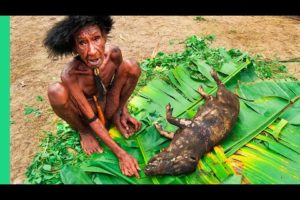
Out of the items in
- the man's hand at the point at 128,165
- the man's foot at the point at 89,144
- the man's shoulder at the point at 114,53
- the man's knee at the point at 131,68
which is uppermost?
the man's shoulder at the point at 114,53

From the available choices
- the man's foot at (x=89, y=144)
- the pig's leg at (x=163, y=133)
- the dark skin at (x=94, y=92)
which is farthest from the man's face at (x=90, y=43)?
the pig's leg at (x=163, y=133)

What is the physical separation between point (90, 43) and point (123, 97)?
2.84ft

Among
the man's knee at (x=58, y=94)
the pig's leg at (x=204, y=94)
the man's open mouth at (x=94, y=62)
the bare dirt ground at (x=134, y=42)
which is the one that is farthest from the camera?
the bare dirt ground at (x=134, y=42)

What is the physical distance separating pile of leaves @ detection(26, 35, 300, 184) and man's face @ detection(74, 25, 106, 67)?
37.7 inches

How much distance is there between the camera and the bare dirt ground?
4461 mm

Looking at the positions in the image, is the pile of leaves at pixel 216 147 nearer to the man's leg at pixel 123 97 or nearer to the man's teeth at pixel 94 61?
the man's leg at pixel 123 97

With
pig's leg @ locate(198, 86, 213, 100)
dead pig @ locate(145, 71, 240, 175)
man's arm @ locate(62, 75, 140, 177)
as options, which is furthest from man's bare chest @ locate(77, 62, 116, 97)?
pig's leg @ locate(198, 86, 213, 100)

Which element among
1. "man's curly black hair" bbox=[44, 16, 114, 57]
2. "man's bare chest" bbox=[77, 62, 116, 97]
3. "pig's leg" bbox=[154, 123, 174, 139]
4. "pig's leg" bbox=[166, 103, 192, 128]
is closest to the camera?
"man's curly black hair" bbox=[44, 16, 114, 57]

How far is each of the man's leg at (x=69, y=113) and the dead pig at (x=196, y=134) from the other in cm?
65

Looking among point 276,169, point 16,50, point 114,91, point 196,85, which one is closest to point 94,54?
point 114,91

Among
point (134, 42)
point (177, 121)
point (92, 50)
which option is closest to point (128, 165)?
point (177, 121)

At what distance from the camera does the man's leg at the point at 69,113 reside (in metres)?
3.51

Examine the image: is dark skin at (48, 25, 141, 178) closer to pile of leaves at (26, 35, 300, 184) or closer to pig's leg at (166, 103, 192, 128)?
pile of leaves at (26, 35, 300, 184)

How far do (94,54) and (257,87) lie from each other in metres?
2.01
